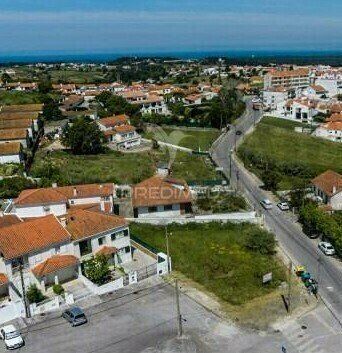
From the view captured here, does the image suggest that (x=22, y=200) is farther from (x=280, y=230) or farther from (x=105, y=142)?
(x=105, y=142)

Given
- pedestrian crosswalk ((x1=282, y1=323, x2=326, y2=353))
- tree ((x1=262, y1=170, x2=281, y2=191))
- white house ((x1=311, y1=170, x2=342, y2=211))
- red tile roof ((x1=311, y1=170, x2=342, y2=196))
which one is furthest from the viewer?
tree ((x1=262, y1=170, x2=281, y2=191))

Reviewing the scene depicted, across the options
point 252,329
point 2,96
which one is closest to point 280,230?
point 252,329

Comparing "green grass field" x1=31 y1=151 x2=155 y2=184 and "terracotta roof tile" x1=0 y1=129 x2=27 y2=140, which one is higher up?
"terracotta roof tile" x1=0 y1=129 x2=27 y2=140

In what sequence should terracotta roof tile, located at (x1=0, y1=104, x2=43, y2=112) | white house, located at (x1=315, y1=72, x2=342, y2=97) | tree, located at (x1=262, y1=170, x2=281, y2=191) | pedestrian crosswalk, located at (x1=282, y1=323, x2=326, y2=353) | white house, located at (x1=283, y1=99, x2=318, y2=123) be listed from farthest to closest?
white house, located at (x1=315, y1=72, x2=342, y2=97), white house, located at (x1=283, y1=99, x2=318, y2=123), terracotta roof tile, located at (x1=0, y1=104, x2=43, y2=112), tree, located at (x1=262, y1=170, x2=281, y2=191), pedestrian crosswalk, located at (x1=282, y1=323, x2=326, y2=353)

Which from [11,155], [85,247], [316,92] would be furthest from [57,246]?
[316,92]

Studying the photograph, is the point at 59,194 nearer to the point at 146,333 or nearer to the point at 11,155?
the point at 146,333

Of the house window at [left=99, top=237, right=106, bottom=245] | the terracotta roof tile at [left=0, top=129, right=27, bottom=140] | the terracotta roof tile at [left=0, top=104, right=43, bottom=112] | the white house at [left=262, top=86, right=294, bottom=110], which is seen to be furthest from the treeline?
the white house at [left=262, top=86, right=294, bottom=110]

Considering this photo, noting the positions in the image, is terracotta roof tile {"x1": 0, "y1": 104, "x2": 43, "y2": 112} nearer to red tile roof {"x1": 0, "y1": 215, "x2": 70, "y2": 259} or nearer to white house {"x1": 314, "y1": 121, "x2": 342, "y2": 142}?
white house {"x1": 314, "y1": 121, "x2": 342, "y2": 142}
